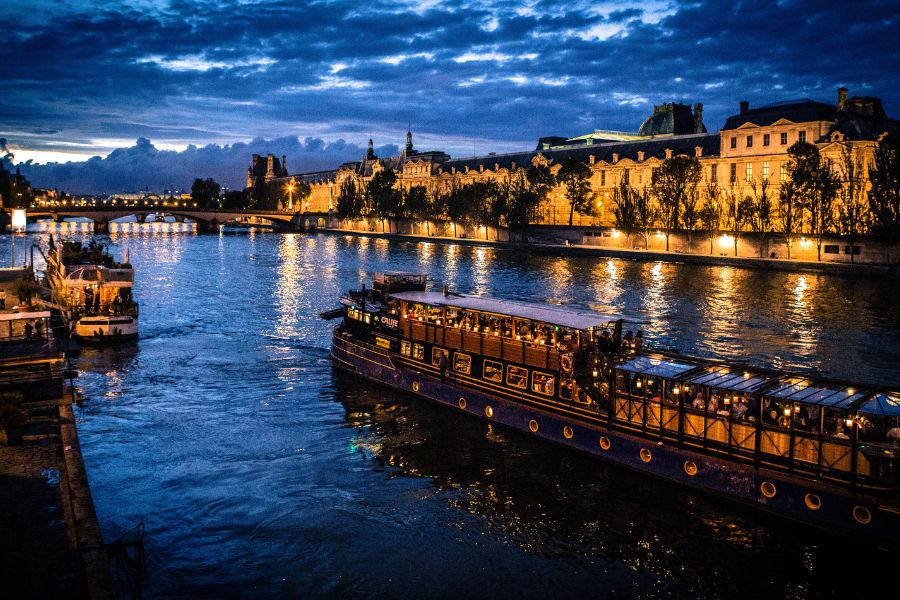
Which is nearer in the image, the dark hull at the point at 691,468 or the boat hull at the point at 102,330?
the dark hull at the point at 691,468

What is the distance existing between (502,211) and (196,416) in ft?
353

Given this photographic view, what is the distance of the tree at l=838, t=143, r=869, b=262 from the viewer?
82019 mm

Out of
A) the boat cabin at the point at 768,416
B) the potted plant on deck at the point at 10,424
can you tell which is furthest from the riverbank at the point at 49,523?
the boat cabin at the point at 768,416

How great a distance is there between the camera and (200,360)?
38.8 metres

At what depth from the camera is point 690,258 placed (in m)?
93.9

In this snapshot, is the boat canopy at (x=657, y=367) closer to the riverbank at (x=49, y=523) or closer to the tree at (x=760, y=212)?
the riverbank at (x=49, y=523)

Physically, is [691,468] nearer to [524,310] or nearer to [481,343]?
[524,310]

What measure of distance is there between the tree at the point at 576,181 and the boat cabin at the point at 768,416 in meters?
99.8

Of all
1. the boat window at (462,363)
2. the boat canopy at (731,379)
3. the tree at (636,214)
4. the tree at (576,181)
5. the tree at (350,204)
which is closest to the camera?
the boat canopy at (731,379)

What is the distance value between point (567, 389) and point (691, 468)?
5.22 metres

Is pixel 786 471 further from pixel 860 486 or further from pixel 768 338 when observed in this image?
pixel 768 338

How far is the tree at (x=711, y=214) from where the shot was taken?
97938 mm

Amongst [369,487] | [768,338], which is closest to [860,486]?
[369,487]

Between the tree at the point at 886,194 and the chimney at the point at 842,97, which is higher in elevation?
the chimney at the point at 842,97
